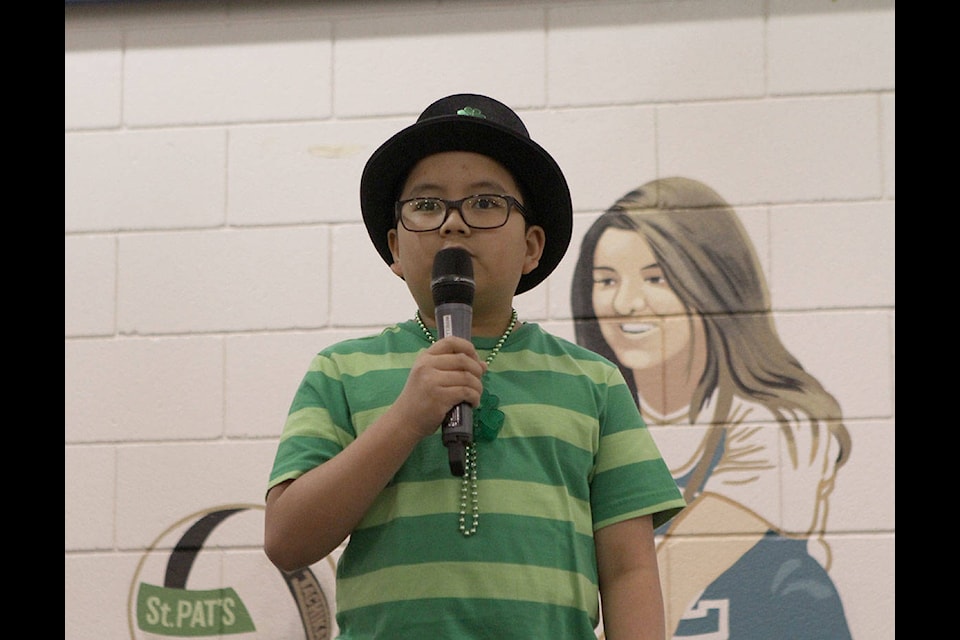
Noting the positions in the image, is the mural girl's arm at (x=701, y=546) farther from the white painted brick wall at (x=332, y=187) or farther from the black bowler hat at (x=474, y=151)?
the black bowler hat at (x=474, y=151)

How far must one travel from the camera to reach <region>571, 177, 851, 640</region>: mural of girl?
2092mm

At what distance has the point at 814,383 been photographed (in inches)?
84.5

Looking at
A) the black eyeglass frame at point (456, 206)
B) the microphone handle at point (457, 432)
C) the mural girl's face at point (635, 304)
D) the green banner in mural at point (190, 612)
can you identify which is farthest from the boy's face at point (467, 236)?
the green banner in mural at point (190, 612)

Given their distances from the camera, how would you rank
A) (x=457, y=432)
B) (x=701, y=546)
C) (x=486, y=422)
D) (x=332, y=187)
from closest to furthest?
1. (x=457, y=432)
2. (x=486, y=422)
3. (x=701, y=546)
4. (x=332, y=187)

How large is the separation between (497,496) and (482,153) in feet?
1.31

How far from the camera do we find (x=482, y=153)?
4.13 feet

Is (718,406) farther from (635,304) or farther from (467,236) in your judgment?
(467,236)

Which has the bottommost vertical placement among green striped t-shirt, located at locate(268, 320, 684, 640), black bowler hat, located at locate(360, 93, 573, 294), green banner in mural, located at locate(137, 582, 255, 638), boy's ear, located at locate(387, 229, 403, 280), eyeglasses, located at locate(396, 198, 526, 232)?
green banner in mural, located at locate(137, 582, 255, 638)

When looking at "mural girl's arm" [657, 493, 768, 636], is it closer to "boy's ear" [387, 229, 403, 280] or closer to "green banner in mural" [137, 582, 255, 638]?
"green banner in mural" [137, 582, 255, 638]

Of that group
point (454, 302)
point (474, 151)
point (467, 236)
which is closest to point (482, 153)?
point (474, 151)

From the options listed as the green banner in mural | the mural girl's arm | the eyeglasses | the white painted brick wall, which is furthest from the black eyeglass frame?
the green banner in mural

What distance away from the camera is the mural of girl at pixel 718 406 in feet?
6.86

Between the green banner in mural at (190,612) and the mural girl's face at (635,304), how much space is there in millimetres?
926

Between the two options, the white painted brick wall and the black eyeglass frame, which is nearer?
the black eyeglass frame
